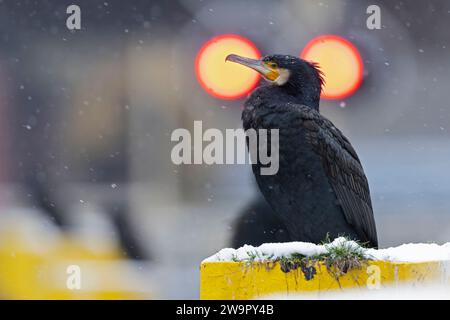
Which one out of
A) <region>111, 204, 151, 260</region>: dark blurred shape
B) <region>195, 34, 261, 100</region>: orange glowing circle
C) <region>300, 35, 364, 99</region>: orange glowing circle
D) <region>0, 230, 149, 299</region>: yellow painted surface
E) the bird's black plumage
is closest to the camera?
the bird's black plumage

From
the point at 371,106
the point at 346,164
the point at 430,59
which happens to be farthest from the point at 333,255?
the point at 430,59

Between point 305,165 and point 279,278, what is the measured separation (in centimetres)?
134

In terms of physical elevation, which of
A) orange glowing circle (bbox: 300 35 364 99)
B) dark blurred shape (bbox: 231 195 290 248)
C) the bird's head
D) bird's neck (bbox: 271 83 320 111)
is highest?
orange glowing circle (bbox: 300 35 364 99)

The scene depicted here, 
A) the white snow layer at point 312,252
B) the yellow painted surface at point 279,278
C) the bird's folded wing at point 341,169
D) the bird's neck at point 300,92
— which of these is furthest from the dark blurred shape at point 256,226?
the yellow painted surface at point 279,278

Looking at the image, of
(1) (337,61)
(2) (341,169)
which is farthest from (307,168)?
(1) (337,61)

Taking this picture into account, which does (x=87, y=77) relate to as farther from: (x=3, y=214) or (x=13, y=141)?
(x=3, y=214)

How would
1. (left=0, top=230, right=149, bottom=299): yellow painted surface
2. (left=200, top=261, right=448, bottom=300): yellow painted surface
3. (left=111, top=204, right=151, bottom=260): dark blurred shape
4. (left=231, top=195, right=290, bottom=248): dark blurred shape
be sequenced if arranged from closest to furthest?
(left=200, top=261, right=448, bottom=300): yellow painted surface → (left=231, top=195, right=290, bottom=248): dark blurred shape → (left=0, top=230, right=149, bottom=299): yellow painted surface → (left=111, top=204, right=151, bottom=260): dark blurred shape

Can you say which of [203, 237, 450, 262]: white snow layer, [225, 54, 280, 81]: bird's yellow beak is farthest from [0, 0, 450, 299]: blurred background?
[203, 237, 450, 262]: white snow layer

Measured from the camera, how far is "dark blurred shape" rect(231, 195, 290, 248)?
690 cm

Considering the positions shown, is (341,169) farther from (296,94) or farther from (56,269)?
(56,269)

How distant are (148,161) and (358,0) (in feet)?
6.82

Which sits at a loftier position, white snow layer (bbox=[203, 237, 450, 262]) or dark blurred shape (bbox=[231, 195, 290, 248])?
dark blurred shape (bbox=[231, 195, 290, 248])

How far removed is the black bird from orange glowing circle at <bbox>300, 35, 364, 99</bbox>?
143cm

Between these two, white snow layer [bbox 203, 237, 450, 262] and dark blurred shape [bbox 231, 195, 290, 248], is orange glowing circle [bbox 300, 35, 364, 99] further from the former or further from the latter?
white snow layer [bbox 203, 237, 450, 262]
